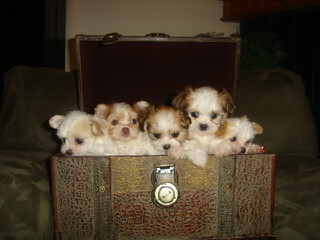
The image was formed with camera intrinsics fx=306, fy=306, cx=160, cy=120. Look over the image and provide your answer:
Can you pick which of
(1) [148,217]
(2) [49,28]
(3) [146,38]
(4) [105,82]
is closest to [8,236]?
(1) [148,217]

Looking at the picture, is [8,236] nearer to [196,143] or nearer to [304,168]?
[196,143]

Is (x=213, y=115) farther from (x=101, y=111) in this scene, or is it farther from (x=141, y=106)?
(x=101, y=111)

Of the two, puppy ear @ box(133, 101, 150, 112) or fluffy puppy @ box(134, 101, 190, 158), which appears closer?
fluffy puppy @ box(134, 101, 190, 158)

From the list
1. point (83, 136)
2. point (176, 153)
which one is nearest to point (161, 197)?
point (176, 153)

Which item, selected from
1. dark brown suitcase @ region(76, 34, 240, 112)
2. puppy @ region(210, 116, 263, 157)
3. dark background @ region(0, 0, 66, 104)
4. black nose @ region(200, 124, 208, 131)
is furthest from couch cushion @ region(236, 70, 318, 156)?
dark background @ region(0, 0, 66, 104)

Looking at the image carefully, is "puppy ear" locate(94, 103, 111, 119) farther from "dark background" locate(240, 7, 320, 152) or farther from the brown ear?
"dark background" locate(240, 7, 320, 152)

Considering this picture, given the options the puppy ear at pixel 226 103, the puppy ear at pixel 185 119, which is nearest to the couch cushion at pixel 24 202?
the puppy ear at pixel 185 119

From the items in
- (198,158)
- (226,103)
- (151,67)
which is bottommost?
(198,158)
